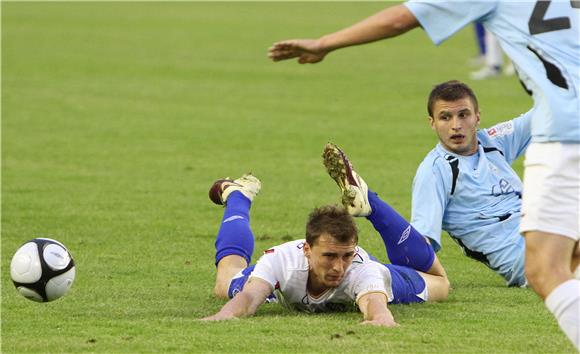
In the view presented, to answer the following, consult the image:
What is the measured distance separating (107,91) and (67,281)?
53.9 feet

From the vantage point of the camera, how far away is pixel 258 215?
1271 centimetres

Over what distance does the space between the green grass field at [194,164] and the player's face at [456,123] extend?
3.73 feet

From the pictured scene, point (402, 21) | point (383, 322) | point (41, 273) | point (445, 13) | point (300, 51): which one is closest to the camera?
point (402, 21)

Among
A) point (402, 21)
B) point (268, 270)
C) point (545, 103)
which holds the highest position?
point (402, 21)

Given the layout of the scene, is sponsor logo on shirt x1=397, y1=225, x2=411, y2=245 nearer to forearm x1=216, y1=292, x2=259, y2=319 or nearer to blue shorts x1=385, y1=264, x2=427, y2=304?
blue shorts x1=385, y1=264, x2=427, y2=304

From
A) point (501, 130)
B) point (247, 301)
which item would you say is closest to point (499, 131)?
point (501, 130)

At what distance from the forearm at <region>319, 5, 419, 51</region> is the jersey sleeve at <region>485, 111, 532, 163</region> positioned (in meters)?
3.66

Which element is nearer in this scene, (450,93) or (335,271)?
(335,271)

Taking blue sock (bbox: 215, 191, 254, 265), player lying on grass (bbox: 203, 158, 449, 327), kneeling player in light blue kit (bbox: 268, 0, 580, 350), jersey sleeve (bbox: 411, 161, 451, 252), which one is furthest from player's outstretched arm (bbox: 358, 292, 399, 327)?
kneeling player in light blue kit (bbox: 268, 0, 580, 350)

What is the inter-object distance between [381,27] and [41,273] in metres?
3.26

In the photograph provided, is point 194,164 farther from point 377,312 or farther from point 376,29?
point 376,29

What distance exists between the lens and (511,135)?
9523mm

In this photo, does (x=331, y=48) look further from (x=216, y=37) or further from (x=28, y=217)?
(x=216, y=37)

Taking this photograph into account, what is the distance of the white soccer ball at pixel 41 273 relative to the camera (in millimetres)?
7980
